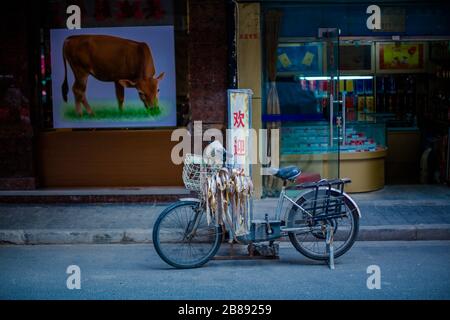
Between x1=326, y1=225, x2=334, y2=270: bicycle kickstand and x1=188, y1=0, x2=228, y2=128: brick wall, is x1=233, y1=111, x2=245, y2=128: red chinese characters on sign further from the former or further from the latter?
x1=188, y1=0, x2=228, y2=128: brick wall

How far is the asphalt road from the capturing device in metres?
6.60

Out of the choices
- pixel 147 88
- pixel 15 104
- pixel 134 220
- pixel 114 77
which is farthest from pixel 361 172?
pixel 15 104

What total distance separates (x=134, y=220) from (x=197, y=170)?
2.40 meters

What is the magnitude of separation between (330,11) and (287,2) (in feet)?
2.24

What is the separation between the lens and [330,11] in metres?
10.8

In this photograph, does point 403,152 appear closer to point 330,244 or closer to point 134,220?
point 134,220

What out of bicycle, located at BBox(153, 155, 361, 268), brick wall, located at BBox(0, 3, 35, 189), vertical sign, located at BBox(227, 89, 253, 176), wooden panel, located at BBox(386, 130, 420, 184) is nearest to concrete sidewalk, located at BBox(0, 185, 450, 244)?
brick wall, located at BBox(0, 3, 35, 189)

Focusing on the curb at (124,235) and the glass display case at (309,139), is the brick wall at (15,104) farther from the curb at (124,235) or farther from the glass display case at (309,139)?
the glass display case at (309,139)

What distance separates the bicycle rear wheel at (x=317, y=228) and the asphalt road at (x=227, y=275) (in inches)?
5.8

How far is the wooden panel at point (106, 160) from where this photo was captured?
11.2 meters

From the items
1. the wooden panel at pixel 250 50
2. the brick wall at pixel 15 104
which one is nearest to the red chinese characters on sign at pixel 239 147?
the wooden panel at pixel 250 50

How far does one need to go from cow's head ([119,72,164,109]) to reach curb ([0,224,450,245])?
2763 millimetres

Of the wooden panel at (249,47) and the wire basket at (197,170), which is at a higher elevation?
the wooden panel at (249,47)

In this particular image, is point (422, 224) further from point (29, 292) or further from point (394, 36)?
point (29, 292)
